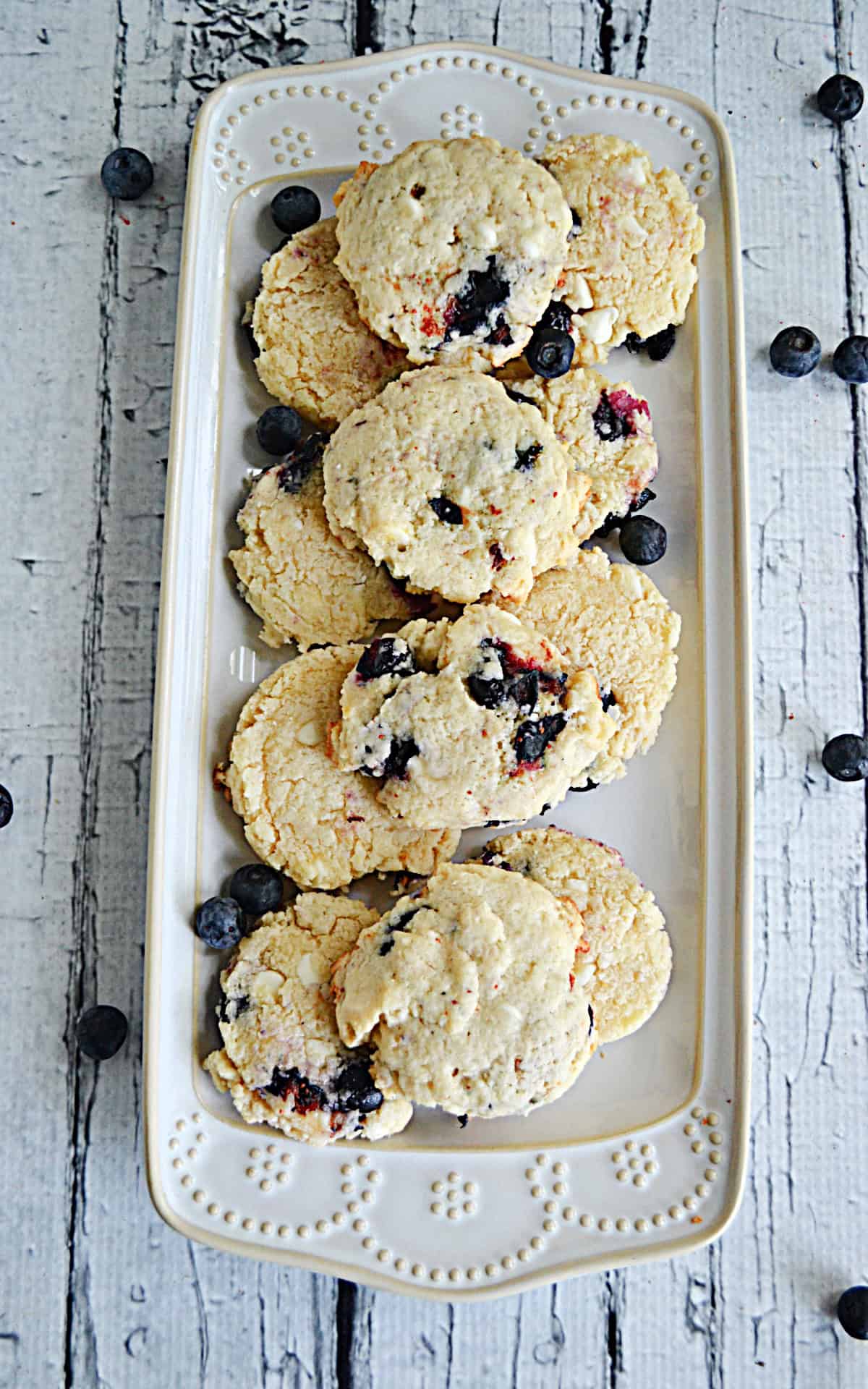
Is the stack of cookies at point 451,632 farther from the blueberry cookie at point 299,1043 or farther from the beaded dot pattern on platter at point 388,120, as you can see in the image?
the beaded dot pattern on platter at point 388,120

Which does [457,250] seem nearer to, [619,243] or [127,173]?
[619,243]

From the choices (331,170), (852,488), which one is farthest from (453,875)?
(331,170)

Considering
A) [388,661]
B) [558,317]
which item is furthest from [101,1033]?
[558,317]

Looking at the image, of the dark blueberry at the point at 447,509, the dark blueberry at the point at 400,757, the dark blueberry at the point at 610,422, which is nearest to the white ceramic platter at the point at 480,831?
the dark blueberry at the point at 610,422

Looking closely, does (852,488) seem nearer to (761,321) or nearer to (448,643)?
(761,321)

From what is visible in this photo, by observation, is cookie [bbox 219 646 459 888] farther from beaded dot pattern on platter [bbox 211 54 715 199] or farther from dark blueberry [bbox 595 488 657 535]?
beaded dot pattern on platter [bbox 211 54 715 199]
